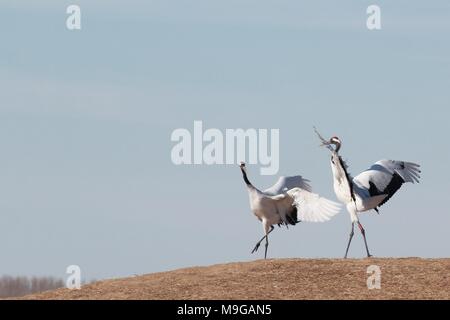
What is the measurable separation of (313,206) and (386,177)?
265 cm

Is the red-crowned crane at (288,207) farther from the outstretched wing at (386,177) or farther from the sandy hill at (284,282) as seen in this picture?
the sandy hill at (284,282)

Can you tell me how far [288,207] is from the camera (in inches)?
1281

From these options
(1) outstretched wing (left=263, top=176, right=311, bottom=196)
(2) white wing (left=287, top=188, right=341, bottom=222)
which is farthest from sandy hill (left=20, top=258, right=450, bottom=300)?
(1) outstretched wing (left=263, top=176, right=311, bottom=196)

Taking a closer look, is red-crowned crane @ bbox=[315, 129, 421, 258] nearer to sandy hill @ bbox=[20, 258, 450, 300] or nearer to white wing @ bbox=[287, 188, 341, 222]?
white wing @ bbox=[287, 188, 341, 222]

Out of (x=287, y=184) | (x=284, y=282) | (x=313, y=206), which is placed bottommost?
(x=284, y=282)

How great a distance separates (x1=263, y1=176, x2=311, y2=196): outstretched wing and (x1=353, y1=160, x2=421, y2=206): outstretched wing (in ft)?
4.87

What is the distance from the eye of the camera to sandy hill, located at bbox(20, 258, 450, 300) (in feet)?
86.4

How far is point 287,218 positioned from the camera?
32.7m

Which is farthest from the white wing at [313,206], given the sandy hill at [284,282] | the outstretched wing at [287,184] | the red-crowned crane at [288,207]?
the sandy hill at [284,282]

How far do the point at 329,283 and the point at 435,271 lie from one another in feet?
9.64

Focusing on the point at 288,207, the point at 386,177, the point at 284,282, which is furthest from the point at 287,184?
the point at 284,282

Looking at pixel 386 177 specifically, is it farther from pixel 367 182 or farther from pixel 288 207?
pixel 288 207
